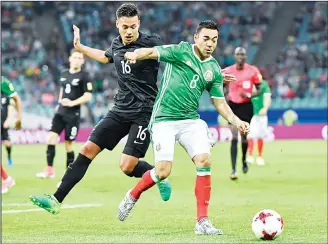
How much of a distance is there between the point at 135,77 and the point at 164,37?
2934 centimetres

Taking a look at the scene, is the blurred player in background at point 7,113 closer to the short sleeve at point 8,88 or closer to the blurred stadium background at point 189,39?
the short sleeve at point 8,88

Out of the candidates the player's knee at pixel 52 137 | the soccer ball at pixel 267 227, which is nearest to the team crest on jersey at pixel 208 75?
the soccer ball at pixel 267 227

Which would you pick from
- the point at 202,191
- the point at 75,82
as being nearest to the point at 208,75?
the point at 202,191

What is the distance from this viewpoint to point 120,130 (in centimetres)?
954

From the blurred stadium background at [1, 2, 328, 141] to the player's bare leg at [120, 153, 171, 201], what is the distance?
22322mm

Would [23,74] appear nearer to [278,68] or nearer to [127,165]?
[278,68]

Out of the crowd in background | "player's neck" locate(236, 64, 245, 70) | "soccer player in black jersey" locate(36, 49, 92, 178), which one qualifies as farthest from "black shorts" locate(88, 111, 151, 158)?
the crowd in background

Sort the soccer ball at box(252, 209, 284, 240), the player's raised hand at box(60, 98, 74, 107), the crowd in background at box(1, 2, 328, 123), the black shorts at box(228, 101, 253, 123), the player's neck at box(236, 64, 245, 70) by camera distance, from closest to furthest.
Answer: the soccer ball at box(252, 209, 284, 240) < the player's raised hand at box(60, 98, 74, 107) < the black shorts at box(228, 101, 253, 123) < the player's neck at box(236, 64, 245, 70) < the crowd in background at box(1, 2, 328, 123)

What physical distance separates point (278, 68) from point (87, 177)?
21.1m

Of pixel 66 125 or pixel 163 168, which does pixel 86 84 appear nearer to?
pixel 66 125

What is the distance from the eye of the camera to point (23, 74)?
35719 mm

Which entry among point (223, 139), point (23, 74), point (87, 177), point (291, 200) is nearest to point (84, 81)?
point (87, 177)

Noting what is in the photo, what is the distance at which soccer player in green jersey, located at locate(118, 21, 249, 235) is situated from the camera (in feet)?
27.7

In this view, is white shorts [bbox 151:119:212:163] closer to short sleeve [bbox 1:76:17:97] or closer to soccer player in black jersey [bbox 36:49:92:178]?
short sleeve [bbox 1:76:17:97]
